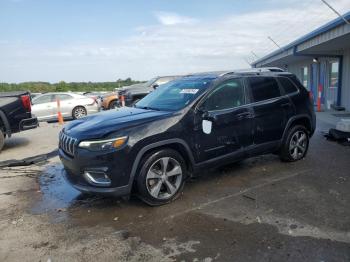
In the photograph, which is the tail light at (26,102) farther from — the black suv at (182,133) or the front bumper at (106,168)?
the front bumper at (106,168)

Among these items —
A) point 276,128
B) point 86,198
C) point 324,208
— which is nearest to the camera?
point 324,208

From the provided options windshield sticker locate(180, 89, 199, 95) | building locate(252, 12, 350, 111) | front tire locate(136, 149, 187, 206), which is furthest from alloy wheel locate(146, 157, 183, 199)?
building locate(252, 12, 350, 111)

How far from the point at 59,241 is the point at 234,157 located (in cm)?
278

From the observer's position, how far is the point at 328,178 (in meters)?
5.43

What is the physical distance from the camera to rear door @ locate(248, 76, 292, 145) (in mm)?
5555

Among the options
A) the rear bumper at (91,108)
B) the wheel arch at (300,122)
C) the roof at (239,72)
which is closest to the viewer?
the roof at (239,72)

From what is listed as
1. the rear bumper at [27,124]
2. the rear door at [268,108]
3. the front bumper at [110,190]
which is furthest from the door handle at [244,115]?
the rear bumper at [27,124]

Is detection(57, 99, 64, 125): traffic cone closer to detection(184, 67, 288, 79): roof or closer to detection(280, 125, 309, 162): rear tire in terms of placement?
detection(184, 67, 288, 79): roof

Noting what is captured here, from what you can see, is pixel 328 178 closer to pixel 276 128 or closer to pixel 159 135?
pixel 276 128

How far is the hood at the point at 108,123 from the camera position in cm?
427

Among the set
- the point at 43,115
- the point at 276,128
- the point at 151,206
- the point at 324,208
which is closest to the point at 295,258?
the point at 324,208

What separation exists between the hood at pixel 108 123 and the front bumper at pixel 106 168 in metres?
0.25

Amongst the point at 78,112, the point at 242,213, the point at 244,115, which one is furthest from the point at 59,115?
the point at 242,213

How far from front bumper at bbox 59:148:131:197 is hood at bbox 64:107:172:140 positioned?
25cm
